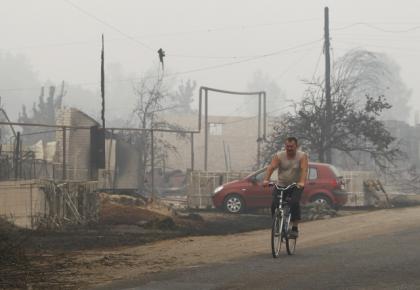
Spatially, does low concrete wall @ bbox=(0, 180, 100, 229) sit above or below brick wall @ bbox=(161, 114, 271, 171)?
below

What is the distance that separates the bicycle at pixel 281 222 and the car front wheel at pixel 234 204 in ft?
37.7

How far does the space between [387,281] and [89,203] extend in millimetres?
9912

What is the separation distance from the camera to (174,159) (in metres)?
58.2

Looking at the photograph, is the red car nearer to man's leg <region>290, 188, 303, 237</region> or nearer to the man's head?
man's leg <region>290, 188, 303, 237</region>

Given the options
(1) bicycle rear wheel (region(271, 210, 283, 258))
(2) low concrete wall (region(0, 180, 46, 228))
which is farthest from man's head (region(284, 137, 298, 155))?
(2) low concrete wall (region(0, 180, 46, 228))

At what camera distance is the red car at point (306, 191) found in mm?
21906

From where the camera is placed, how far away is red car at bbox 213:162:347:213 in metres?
21.9

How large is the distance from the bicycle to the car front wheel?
11.5 m

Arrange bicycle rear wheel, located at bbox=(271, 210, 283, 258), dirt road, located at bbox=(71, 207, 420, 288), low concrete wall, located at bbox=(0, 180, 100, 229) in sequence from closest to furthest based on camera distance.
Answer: dirt road, located at bbox=(71, 207, 420, 288), bicycle rear wheel, located at bbox=(271, 210, 283, 258), low concrete wall, located at bbox=(0, 180, 100, 229)

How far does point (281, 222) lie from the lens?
10.5 metres

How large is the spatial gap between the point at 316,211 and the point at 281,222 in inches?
402

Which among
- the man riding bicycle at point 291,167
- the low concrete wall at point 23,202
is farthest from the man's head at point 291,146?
the low concrete wall at point 23,202

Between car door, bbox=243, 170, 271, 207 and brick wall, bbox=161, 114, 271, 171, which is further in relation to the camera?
brick wall, bbox=161, 114, 271, 171

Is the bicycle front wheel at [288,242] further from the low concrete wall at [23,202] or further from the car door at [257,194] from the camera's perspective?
the car door at [257,194]
